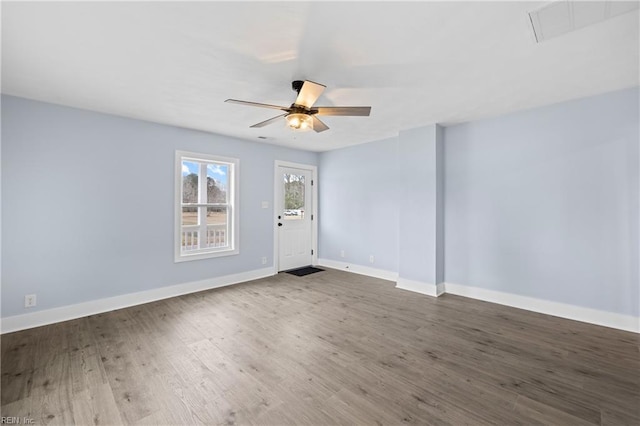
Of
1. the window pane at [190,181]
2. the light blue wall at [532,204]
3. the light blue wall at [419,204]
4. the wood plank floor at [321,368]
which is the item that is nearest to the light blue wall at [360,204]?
the light blue wall at [532,204]

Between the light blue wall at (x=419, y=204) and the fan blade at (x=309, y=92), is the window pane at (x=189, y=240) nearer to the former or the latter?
the fan blade at (x=309, y=92)

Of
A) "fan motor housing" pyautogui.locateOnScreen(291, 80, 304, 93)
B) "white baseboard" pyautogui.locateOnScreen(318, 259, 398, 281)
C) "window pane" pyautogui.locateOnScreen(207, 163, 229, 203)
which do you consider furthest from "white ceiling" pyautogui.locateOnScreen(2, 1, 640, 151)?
"white baseboard" pyautogui.locateOnScreen(318, 259, 398, 281)

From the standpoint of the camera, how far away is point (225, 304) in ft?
12.5

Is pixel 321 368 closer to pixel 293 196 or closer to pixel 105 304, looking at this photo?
pixel 105 304

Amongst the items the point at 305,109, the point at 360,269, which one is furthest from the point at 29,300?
the point at 360,269

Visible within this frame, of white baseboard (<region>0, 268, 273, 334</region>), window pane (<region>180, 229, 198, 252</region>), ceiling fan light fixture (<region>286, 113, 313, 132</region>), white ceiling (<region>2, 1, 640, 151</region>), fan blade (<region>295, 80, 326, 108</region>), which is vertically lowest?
white baseboard (<region>0, 268, 273, 334</region>)

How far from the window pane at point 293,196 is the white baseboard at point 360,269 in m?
1.19

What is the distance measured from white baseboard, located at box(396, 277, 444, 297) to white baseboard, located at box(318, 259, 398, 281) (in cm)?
40

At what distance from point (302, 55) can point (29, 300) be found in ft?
13.0

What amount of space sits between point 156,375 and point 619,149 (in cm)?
510

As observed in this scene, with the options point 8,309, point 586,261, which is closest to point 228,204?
point 8,309

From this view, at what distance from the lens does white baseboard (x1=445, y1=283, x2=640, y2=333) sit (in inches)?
118

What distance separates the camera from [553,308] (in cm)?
341

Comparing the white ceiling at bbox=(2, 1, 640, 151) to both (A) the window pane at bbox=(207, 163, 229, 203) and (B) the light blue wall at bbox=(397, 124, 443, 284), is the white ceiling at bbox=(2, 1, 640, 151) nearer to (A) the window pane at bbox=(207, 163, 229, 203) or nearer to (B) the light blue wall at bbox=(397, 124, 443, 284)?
(B) the light blue wall at bbox=(397, 124, 443, 284)
